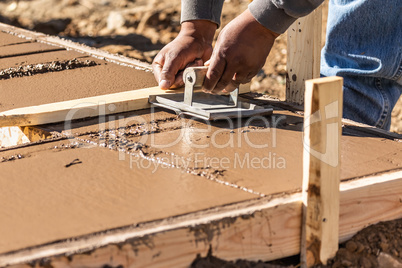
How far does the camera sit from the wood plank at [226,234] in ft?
5.71

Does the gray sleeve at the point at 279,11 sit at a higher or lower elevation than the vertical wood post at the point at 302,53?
higher

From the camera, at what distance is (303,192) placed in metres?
2.01

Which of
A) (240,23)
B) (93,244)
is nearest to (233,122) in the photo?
(240,23)

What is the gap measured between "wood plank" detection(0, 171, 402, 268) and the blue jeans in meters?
1.26

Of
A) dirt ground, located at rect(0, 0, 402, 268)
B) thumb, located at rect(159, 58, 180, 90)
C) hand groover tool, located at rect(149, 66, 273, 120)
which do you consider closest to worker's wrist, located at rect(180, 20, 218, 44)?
thumb, located at rect(159, 58, 180, 90)

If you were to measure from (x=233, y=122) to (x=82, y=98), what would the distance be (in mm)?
880

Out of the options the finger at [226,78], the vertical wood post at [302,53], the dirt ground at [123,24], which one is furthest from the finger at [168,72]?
the dirt ground at [123,24]

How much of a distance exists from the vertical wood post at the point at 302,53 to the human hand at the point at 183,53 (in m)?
0.49

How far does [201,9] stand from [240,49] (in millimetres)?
773

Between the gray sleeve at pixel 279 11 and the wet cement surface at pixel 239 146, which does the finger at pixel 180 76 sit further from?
the gray sleeve at pixel 279 11

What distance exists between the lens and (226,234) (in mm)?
1921

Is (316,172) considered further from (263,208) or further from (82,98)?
(82,98)

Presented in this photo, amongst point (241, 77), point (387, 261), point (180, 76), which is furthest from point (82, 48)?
point (387, 261)

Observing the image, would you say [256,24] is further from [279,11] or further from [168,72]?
[168,72]
